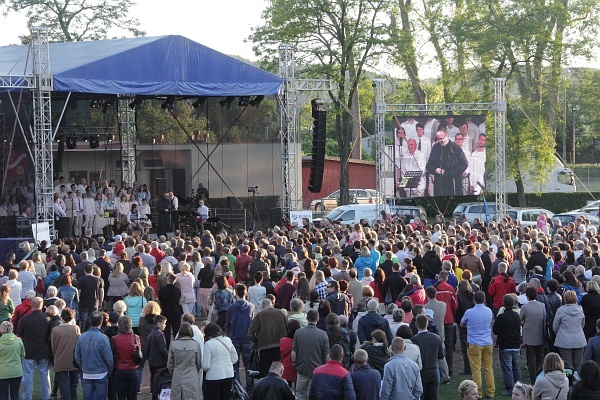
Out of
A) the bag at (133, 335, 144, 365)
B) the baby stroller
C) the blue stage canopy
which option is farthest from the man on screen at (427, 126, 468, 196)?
the baby stroller

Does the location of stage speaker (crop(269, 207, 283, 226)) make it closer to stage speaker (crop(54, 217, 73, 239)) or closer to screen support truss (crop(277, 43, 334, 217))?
screen support truss (crop(277, 43, 334, 217))

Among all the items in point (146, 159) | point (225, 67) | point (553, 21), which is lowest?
point (146, 159)

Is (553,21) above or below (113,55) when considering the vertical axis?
above

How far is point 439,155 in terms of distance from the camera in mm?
27891

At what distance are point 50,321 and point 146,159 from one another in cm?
2204

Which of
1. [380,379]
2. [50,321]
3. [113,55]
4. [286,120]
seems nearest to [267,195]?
[286,120]

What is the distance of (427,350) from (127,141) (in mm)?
23774

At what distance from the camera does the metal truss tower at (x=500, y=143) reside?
27.8 m

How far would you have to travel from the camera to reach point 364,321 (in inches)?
409

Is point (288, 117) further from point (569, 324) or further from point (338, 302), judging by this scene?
point (569, 324)

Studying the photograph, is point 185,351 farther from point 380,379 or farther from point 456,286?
point 456,286

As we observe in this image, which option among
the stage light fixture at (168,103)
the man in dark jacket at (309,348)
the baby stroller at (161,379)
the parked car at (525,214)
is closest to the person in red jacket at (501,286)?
the man in dark jacket at (309,348)

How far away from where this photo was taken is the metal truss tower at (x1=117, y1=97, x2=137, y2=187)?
32188mm

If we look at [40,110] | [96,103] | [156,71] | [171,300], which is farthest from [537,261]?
[96,103]
